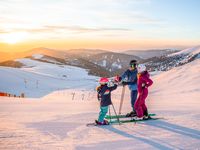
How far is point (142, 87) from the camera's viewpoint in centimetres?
1135

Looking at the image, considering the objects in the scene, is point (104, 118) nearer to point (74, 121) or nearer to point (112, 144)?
point (74, 121)

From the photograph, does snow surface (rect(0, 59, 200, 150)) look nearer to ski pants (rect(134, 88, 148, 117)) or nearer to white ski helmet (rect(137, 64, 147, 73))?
ski pants (rect(134, 88, 148, 117))

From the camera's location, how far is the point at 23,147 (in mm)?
7762

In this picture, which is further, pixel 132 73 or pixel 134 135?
pixel 132 73

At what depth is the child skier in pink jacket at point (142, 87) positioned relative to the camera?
11250 millimetres

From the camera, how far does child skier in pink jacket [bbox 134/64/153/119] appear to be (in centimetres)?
1125

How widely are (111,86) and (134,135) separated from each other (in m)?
2.10

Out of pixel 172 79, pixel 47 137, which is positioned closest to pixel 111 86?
pixel 47 137

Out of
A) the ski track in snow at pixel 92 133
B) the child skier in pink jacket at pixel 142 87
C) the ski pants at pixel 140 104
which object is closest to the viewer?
the ski track in snow at pixel 92 133

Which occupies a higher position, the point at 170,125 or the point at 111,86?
the point at 111,86

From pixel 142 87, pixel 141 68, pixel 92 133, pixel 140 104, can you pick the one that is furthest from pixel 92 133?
pixel 141 68

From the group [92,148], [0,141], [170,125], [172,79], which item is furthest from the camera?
[172,79]

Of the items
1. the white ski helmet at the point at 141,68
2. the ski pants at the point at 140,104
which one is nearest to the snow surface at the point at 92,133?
the ski pants at the point at 140,104

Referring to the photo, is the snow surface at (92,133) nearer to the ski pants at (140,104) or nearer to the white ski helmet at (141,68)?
the ski pants at (140,104)
